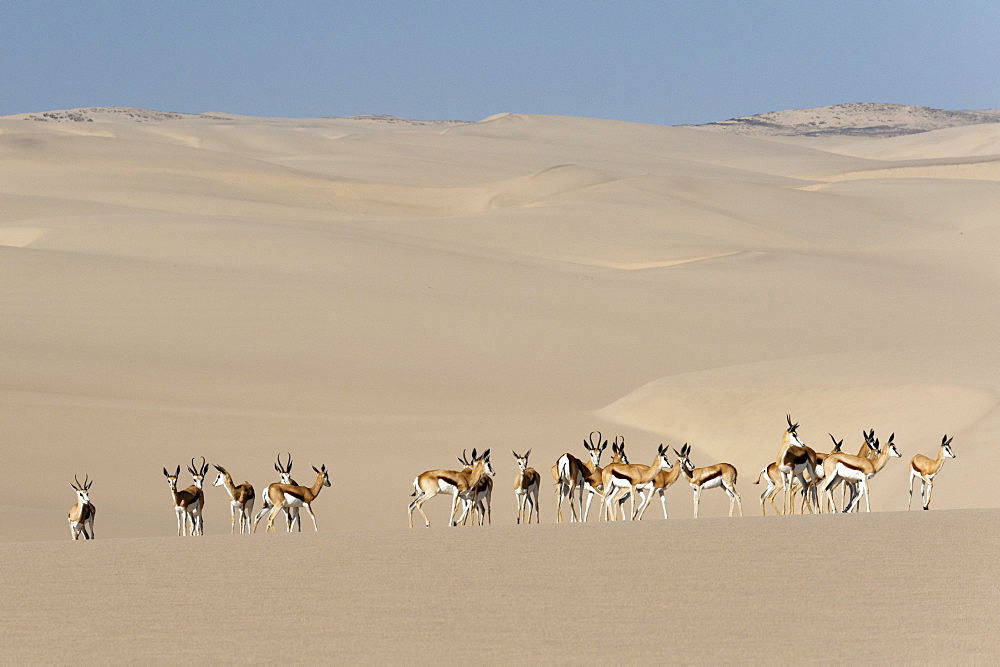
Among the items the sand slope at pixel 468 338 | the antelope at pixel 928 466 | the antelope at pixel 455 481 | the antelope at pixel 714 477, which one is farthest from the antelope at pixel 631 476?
the sand slope at pixel 468 338

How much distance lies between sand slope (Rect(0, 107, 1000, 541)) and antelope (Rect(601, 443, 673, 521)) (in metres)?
3.30

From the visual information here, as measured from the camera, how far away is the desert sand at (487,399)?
7.93 m

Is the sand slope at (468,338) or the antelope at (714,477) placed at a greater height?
the sand slope at (468,338)

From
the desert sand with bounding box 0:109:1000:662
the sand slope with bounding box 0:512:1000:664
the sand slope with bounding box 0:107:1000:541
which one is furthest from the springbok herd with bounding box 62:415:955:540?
the sand slope with bounding box 0:107:1000:541

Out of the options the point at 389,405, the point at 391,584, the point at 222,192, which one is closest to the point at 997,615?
the point at 391,584

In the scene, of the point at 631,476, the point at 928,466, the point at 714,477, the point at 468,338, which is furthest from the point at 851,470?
the point at 468,338

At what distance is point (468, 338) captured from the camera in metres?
26.9

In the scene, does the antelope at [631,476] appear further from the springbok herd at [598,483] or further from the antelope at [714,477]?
the antelope at [714,477]

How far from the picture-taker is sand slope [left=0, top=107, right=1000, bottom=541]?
1784 cm

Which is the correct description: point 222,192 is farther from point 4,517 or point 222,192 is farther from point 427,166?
point 4,517

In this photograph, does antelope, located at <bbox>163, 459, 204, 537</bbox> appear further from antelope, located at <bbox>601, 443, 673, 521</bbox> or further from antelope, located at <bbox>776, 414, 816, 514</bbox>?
antelope, located at <bbox>776, 414, 816, 514</bbox>

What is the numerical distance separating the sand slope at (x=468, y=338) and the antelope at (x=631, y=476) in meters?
3.30

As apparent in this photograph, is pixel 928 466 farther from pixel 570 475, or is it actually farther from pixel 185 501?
pixel 185 501

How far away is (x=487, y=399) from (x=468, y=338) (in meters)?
4.51
